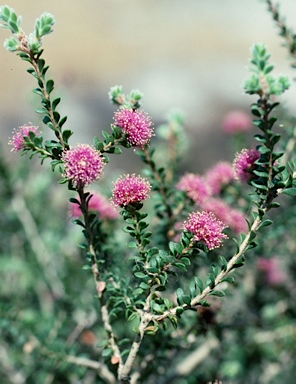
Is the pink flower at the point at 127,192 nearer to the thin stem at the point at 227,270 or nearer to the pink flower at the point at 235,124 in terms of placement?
the thin stem at the point at 227,270

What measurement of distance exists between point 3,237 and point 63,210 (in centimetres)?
71

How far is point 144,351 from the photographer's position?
154 centimetres

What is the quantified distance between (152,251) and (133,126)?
0.28m

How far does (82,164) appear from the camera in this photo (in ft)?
3.24

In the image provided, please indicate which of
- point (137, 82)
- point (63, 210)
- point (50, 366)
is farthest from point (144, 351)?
point (137, 82)

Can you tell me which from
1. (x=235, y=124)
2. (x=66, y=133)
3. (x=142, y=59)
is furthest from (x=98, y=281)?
(x=142, y=59)

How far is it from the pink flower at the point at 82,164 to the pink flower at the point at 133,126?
8cm

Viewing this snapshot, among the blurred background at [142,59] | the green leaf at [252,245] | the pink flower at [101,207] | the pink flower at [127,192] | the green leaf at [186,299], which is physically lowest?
the green leaf at [186,299]

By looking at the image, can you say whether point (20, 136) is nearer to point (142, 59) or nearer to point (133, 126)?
point (133, 126)

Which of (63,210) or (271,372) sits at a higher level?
(63,210)

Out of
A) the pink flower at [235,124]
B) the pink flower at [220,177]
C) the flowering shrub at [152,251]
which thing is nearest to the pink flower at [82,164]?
the flowering shrub at [152,251]

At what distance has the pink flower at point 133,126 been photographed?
3.41ft

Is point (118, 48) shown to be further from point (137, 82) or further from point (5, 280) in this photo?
point (5, 280)

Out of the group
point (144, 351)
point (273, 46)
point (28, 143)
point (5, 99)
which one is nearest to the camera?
point (28, 143)
